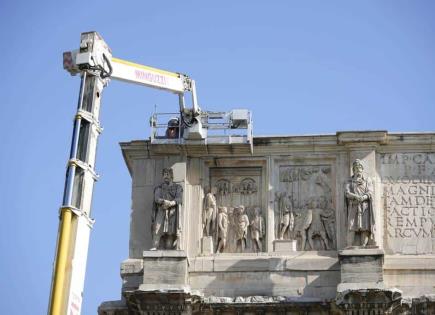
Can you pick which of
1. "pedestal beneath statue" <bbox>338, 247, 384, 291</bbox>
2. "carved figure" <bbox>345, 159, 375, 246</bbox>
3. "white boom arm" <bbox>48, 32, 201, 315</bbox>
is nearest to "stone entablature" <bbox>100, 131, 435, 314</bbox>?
"carved figure" <bbox>345, 159, 375, 246</bbox>

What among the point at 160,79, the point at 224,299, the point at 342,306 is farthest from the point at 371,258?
the point at 160,79

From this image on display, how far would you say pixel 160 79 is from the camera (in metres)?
29.1

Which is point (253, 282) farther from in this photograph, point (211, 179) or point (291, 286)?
point (211, 179)

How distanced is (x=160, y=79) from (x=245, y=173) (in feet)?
9.41

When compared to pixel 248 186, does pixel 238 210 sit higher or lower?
lower

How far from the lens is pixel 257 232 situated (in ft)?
95.8

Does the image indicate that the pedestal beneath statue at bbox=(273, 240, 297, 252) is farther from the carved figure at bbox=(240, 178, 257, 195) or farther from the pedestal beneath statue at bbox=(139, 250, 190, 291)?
the pedestal beneath statue at bbox=(139, 250, 190, 291)

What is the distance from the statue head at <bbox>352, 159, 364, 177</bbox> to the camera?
94.9 feet

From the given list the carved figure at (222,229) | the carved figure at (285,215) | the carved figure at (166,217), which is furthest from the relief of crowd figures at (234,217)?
the carved figure at (166,217)

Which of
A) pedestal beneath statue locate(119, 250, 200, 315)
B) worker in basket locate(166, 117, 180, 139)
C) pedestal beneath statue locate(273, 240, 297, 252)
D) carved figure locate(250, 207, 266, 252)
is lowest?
pedestal beneath statue locate(119, 250, 200, 315)

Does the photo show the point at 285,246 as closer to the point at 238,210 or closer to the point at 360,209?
the point at 238,210

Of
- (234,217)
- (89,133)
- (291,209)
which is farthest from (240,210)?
(89,133)

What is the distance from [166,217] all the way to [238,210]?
5.49 ft

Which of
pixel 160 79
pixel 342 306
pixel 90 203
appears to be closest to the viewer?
pixel 90 203
